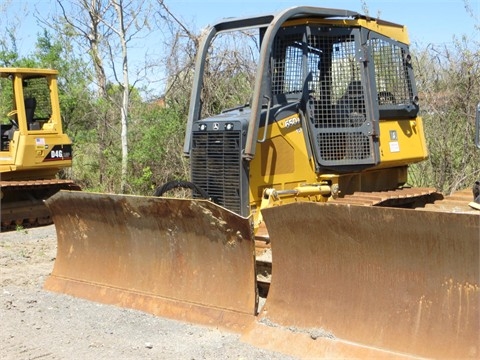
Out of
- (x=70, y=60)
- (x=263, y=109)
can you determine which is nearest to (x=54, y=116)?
(x=70, y=60)

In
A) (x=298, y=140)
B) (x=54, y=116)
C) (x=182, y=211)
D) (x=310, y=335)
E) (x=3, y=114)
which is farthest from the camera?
(x=3, y=114)

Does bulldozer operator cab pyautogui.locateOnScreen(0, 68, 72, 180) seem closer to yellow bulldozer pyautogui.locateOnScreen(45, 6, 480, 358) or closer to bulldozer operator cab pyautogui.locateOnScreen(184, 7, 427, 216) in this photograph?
yellow bulldozer pyautogui.locateOnScreen(45, 6, 480, 358)

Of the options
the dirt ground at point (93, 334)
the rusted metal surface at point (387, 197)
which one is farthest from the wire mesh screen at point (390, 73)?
the dirt ground at point (93, 334)

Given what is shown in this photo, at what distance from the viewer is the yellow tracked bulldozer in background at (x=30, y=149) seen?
1103cm

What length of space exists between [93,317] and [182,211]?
1186 millimetres

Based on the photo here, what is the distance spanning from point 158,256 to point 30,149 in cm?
609

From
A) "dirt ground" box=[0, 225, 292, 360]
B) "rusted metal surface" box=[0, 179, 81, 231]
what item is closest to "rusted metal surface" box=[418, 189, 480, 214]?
"dirt ground" box=[0, 225, 292, 360]

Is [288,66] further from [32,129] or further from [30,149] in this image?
[32,129]

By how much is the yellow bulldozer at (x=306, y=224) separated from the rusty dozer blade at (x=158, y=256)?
13 mm

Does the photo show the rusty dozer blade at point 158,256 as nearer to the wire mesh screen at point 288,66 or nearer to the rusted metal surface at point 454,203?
the wire mesh screen at point 288,66

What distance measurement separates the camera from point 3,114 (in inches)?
591

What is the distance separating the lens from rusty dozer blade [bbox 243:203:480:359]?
13.4ft

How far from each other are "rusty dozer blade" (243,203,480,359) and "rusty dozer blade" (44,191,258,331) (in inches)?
12.5

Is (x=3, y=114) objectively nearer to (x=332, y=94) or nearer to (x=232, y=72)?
(x=232, y=72)
